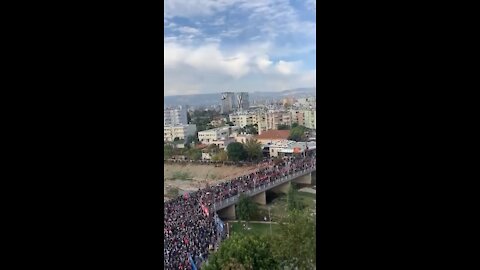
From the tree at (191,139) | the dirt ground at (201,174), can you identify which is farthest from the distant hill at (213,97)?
the dirt ground at (201,174)

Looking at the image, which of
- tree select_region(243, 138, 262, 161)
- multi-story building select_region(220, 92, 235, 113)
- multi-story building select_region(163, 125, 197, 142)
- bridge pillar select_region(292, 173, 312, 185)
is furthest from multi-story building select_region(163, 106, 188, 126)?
bridge pillar select_region(292, 173, 312, 185)

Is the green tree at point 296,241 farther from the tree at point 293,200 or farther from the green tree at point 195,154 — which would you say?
the green tree at point 195,154

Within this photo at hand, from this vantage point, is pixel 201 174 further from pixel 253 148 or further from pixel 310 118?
pixel 310 118

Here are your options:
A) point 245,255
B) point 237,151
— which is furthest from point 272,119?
point 245,255
